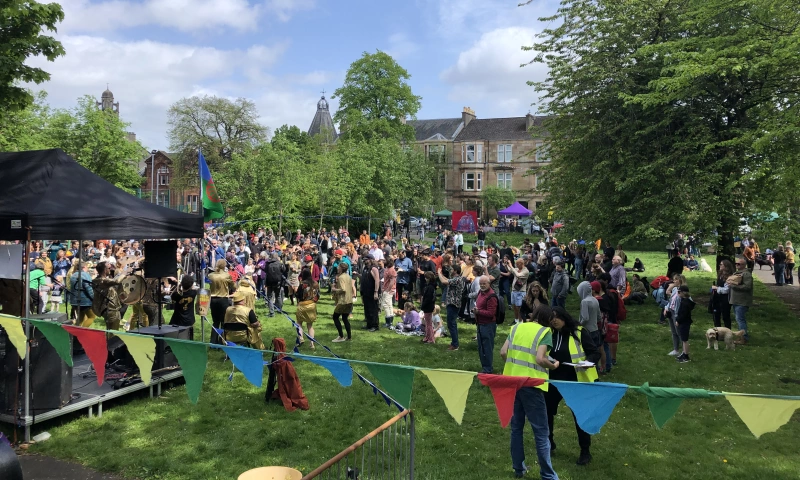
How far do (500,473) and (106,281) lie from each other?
8.18 meters

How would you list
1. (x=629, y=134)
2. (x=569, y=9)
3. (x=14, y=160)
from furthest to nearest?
(x=569, y=9) → (x=629, y=134) → (x=14, y=160)

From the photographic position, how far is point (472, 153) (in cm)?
6431

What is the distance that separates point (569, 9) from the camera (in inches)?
754

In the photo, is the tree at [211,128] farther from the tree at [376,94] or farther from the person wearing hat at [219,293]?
the person wearing hat at [219,293]

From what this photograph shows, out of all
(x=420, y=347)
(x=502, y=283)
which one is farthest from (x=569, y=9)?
(x=420, y=347)

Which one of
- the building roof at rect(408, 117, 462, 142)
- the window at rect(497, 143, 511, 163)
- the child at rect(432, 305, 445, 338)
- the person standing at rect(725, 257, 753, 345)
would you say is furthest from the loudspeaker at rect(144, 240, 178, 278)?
the building roof at rect(408, 117, 462, 142)

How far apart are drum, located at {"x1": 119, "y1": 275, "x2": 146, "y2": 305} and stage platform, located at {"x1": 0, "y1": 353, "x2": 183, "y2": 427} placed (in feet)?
4.13

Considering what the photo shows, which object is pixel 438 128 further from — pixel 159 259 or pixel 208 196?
pixel 159 259

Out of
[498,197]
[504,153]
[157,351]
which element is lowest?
[157,351]

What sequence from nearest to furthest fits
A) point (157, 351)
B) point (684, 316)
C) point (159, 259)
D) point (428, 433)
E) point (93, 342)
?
1. point (93, 342)
2. point (428, 433)
3. point (157, 351)
4. point (159, 259)
5. point (684, 316)

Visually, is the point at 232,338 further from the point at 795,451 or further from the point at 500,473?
the point at 795,451

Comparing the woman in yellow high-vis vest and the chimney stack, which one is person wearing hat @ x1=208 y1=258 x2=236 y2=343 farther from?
the chimney stack

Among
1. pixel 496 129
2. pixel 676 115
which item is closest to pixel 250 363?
pixel 676 115

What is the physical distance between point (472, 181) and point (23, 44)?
55.0m
